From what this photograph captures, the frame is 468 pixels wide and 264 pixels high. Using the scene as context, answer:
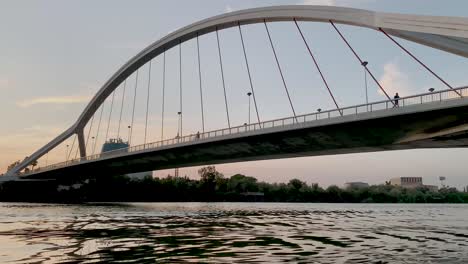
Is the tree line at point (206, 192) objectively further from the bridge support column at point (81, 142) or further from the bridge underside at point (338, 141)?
the bridge underside at point (338, 141)

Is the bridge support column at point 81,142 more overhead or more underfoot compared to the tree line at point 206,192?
more overhead

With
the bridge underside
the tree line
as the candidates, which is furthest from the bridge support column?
the bridge underside

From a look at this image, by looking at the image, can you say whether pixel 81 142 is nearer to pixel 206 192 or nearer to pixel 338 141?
pixel 206 192

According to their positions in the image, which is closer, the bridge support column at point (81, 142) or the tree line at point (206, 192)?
the bridge support column at point (81, 142)

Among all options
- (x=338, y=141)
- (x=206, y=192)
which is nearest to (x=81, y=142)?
(x=206, y=192)

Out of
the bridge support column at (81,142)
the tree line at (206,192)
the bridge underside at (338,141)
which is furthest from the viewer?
the tree line at (206,192)

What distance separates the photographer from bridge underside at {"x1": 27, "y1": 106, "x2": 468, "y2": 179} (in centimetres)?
2872

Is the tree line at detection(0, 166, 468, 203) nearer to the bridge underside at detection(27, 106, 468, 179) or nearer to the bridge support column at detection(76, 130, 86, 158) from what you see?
the bridge support column at detection(76, 130, 86, 158)

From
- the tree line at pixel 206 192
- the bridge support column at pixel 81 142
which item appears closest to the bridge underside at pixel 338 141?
the bridge support column at pixel 81 142

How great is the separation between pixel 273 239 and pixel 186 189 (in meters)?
93.6

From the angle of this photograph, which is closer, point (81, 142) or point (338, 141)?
point (338, 141)

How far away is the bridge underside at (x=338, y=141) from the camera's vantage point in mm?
28719

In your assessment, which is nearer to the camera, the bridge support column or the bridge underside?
the bridge underside

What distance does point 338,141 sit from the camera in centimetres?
3675
